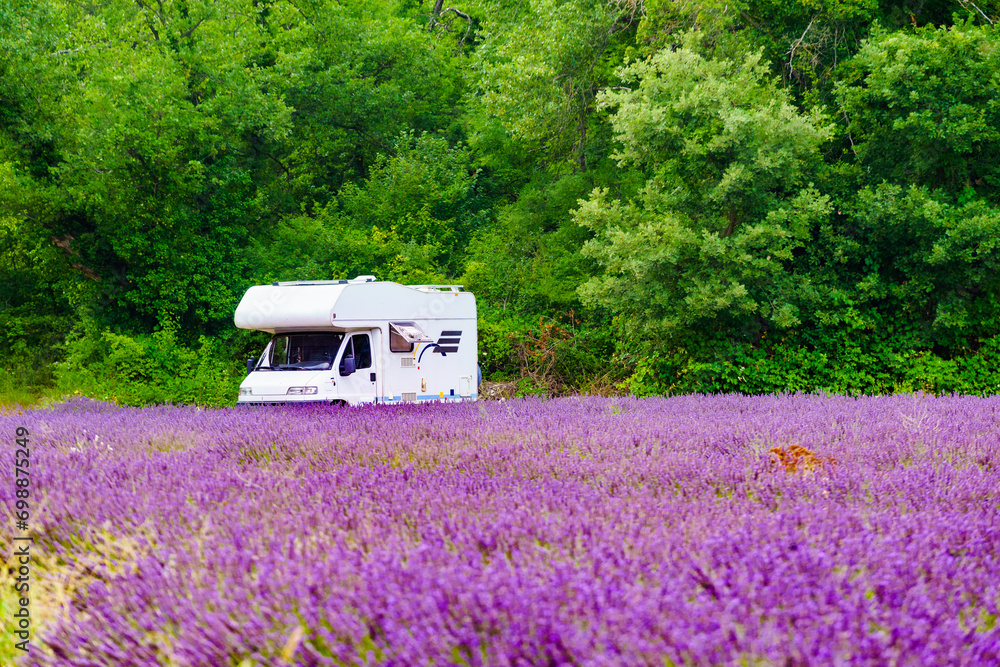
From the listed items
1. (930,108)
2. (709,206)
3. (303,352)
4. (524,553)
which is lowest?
(524,553)

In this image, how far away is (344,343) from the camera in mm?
12836

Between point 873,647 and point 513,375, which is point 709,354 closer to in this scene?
point 513,375

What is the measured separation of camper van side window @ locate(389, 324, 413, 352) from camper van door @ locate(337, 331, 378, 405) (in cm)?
37

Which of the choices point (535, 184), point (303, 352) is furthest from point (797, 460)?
point (535, 184)

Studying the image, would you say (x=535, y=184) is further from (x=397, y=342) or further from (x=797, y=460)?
(x=797, y=460)

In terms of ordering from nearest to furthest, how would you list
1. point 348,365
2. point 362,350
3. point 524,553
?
point 524,553, point 348,365, point 362,350

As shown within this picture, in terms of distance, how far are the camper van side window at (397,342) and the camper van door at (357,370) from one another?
1.22ft

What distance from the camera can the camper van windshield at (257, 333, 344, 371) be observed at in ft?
42.3

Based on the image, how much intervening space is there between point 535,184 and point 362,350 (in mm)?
11346

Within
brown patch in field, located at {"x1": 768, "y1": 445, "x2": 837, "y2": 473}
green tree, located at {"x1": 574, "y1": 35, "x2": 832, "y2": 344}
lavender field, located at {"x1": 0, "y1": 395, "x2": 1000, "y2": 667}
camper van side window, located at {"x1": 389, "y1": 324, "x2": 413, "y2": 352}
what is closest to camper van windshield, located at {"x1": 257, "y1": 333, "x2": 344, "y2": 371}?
camper van side window, located at {"x1": 389, "y1": 324, "x2": 413, "y2": 352}

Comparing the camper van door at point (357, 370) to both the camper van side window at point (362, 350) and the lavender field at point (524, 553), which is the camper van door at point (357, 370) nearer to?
the camper van side window at point (362, 350)

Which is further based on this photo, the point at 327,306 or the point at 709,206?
the point at 709,206

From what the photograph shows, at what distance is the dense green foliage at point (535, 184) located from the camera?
47.6ft

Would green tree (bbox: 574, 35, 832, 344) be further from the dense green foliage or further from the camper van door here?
the camper van door
